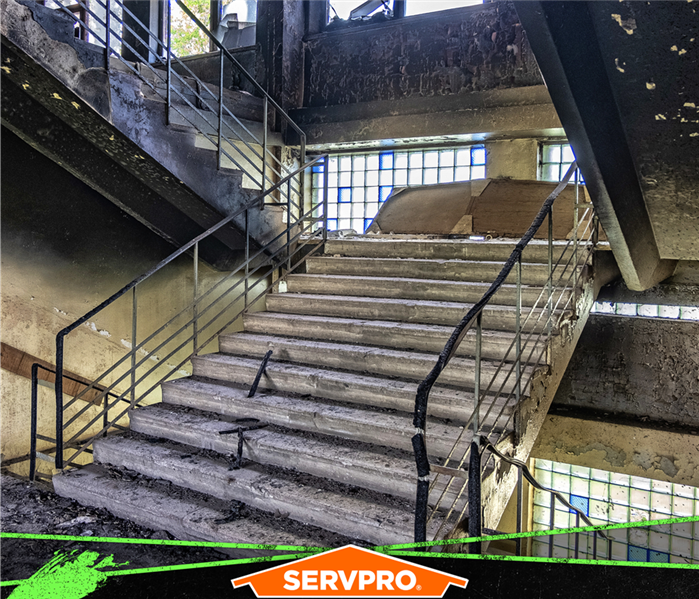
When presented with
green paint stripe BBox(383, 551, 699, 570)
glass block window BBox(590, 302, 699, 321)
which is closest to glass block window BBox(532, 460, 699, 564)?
glass block window BBox(590, 302, 699, 321)

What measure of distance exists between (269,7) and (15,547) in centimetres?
863

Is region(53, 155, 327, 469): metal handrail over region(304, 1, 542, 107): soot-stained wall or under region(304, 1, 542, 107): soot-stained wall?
under

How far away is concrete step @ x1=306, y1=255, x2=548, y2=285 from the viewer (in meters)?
4.75

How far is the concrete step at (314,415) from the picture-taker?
3600 millimetres

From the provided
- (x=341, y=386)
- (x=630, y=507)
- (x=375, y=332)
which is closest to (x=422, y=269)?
(x=375, y=332)

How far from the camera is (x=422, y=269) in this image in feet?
17.7

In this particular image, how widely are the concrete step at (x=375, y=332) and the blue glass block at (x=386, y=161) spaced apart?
5062mm

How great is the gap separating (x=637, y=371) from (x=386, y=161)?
221 inches

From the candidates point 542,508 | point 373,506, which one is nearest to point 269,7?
point 373,506

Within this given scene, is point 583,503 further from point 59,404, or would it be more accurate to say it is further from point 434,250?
point 59,404

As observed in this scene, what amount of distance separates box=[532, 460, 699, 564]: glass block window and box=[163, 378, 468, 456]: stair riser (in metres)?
4.49

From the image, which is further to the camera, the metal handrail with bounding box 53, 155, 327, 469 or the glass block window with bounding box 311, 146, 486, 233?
the glass block window with bounding box 311, 146, 486, 233

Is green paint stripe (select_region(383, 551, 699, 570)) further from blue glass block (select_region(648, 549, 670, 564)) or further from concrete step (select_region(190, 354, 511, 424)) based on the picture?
blue glass block (select_region(648, 549, 670, 564))

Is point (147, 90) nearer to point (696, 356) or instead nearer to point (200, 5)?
point (696, 356)
